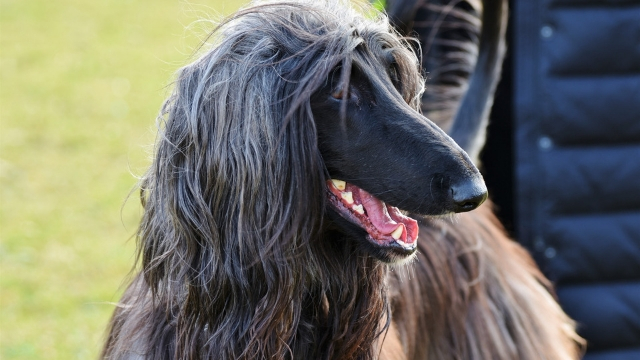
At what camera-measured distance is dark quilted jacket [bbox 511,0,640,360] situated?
2.69 metres

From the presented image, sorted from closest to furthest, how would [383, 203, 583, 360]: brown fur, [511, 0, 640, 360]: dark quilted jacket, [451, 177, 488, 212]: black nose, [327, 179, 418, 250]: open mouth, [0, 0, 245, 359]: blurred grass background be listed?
[451, 177, 488, 212]: black nose
[327, 179, 418, 250]: open mouth
[383, 203, 583, 360]: brown fur
[511, 0, 640, 360]: dark quilted jacket
[0, 0, 245, 359]: blurred grass background

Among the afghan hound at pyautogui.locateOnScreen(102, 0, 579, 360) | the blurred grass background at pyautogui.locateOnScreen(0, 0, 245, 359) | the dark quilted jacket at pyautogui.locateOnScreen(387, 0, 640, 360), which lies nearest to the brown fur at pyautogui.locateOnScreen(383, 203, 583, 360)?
the dark quilted jacket at pyautogui.locateOnScreen(387, 0, 640, 360)

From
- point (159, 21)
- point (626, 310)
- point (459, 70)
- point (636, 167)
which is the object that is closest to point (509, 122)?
point (459, 70)

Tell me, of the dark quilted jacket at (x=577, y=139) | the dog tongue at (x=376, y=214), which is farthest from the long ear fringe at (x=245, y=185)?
the dark quilted jacket at (x=577, y=139)

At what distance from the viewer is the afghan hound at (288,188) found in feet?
5.47

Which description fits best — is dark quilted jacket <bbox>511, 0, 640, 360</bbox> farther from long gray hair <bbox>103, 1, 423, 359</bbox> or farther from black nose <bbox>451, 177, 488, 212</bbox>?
black nose <bbox>451, 177, 488, 212</bbox>

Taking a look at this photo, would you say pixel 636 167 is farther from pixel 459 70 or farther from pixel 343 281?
pixel 343 281

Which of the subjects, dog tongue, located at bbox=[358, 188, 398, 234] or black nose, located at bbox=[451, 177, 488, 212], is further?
dog tongue, located at bbox=[358, 188, 398, 234]

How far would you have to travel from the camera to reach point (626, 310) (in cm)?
289

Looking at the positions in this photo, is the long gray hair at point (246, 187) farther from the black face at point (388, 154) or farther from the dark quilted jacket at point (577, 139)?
the dark quilted jacket at point (577, 139)

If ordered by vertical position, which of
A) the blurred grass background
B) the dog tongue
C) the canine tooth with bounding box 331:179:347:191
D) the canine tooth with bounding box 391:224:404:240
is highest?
the canine tooth with bounding box 331:179:347:191

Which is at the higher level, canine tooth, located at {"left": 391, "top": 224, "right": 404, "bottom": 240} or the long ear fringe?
the long ear fringe

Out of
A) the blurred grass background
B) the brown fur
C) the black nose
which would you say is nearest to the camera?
the black nose

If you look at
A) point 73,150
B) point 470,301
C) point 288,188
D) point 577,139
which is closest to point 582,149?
point 577,139
